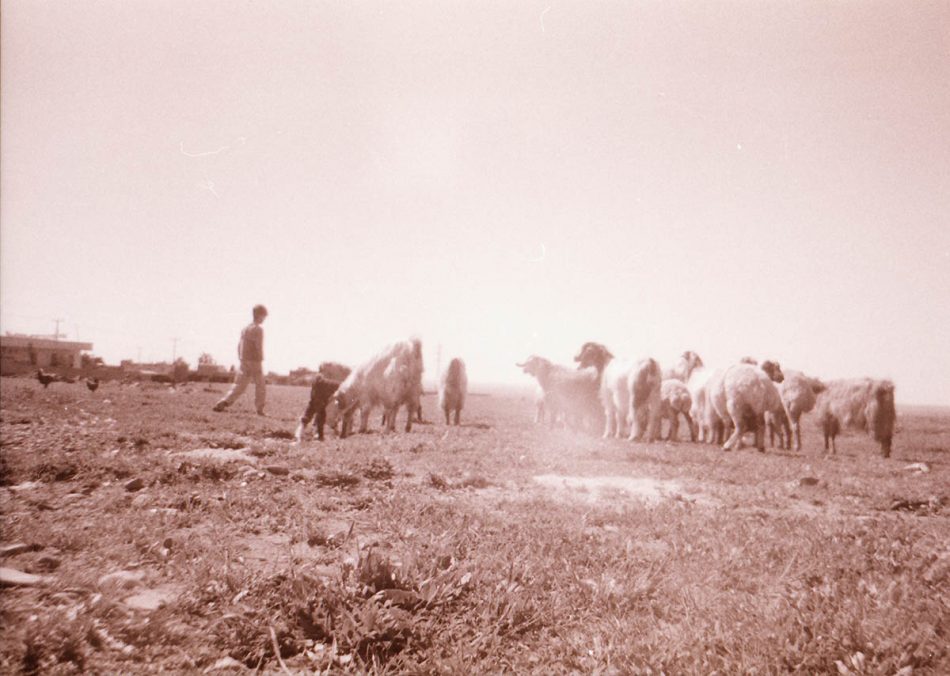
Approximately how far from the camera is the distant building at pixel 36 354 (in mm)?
29062

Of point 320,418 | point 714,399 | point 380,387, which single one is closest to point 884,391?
point 714,399

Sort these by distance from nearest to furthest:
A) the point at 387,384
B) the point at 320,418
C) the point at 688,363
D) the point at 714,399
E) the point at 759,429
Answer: the point at 320,418 < the point at 759,429 < the point at 387,384 < the point at 714,399 < the point at 688,363

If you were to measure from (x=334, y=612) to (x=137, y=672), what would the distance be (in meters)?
0.91

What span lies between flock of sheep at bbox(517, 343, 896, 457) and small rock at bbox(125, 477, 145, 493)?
1191 centimetres

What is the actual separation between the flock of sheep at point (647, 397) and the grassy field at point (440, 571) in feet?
17.0

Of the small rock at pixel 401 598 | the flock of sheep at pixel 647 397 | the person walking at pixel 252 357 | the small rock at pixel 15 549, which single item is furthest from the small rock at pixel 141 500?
the person walking at pixel 252 357

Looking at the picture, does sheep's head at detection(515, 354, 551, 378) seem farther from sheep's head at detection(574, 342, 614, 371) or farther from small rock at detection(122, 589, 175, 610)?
small rock at detection(122, 589, 175, 610)

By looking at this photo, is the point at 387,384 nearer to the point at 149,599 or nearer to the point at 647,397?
the point at 647,397

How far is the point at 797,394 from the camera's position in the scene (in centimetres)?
1623

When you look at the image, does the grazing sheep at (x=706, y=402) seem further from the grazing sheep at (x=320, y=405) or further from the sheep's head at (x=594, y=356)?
the grazing sheep at (x=320, y=405)

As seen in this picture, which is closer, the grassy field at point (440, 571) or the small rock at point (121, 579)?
the grassy field at point (440, 571)

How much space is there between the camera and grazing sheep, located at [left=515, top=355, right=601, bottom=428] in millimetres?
18062

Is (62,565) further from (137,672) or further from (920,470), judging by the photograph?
(920,470)

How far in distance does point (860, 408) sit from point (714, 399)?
12.8 ft
